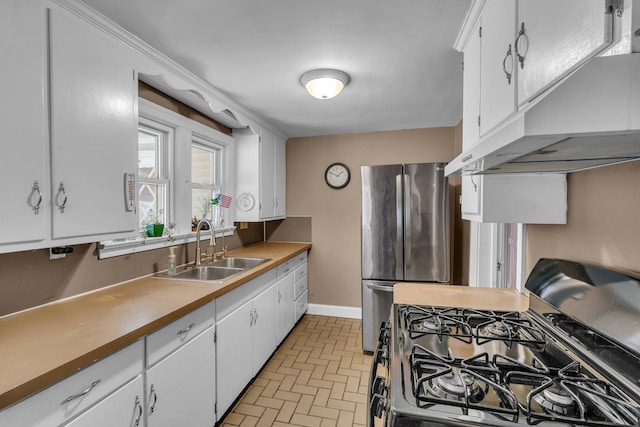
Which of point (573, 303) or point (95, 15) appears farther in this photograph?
point (95, 15)

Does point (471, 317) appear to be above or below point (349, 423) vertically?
above

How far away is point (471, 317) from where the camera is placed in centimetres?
136

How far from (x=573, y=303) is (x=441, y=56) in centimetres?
155

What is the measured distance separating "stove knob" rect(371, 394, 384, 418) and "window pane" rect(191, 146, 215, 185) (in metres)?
2.43

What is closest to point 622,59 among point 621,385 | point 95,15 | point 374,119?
point 621,385

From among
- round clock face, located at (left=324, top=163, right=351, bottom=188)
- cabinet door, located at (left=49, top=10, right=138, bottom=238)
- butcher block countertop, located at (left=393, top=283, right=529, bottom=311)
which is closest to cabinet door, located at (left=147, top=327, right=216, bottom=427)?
cabinet door, located at (left=49, top=10, right=138, bottom=238)

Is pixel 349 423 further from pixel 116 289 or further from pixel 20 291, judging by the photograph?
pixel 20 291

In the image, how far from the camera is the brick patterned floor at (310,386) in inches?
80.4

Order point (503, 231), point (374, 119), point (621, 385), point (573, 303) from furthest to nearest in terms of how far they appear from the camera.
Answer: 1. point (374, 119)
2. point (503, 231)
3. point (573, 303)
4. point (621, 385)

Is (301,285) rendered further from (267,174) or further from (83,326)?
(83,326)

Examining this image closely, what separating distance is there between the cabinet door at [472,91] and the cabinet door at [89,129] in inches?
68.3

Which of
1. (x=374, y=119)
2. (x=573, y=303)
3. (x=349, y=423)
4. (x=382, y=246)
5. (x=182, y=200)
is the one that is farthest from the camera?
(x=374, y=119)

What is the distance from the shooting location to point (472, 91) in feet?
5.28

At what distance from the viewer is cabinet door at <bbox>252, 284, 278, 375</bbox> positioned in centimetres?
241
